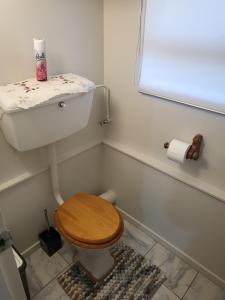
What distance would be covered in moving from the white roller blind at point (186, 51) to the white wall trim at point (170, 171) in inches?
16.4

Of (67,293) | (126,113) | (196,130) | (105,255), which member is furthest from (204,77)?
(67,293)

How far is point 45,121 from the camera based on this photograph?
1.12m

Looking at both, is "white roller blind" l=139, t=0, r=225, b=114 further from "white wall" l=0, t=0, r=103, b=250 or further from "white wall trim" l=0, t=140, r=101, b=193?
"white wall trim" l=0, t=140, r=101, b=193

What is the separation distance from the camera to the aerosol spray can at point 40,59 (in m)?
1.07

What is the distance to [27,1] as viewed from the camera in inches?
41.5

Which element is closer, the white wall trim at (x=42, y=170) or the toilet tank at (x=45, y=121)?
the toilet tank at (x=45, y=121)

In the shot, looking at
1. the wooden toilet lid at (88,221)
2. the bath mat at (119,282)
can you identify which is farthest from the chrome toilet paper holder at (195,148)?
the bath mat at (119,282)

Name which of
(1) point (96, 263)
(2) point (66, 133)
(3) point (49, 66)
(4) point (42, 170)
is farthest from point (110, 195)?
(3) point (49, 66)

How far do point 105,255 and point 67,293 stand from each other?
0.98 feet

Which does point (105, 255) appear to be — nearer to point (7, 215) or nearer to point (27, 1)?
point (7, 215)

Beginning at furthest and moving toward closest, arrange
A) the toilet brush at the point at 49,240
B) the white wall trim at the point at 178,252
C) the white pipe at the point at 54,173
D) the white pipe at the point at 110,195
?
the white pipe at the point at 110,195 < the toilet brush at the point at 49,240 < the white wall trim at the point at 178,252 < the white pipe at the point at 54,173

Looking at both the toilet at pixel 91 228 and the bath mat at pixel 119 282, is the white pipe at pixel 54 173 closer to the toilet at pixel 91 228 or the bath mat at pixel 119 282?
the toilet at pixel 91 228

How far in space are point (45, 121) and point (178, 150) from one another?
676mm

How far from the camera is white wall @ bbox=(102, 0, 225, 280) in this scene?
124 cm
